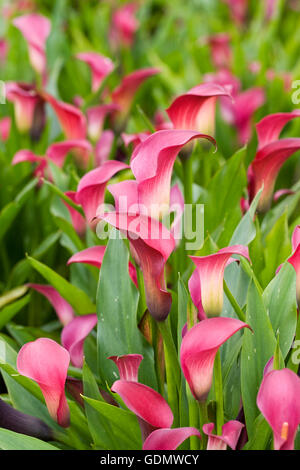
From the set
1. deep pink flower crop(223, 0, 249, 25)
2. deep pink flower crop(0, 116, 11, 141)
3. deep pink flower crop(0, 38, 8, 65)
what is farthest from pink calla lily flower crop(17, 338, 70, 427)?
deep pink flower crop(223, 0, 249, 25)

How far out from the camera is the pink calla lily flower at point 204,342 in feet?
1.51

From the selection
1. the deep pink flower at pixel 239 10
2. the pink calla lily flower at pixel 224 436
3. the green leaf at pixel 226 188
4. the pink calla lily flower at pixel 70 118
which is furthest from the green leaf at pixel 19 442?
the deep pink flower at pixel 239 10

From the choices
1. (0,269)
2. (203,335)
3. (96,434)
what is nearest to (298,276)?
(203,335)

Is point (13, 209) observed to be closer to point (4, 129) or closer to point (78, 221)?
point (78, 221)

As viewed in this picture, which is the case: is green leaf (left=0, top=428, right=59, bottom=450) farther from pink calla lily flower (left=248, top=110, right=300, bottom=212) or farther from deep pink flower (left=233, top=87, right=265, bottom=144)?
deep pink flower (left=233, top=87, right=265, bottom=144)

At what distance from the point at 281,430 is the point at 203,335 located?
0.28ft

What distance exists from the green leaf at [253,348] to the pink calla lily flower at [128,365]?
9 centimetres

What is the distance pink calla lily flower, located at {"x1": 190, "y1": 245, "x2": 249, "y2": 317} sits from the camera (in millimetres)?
490

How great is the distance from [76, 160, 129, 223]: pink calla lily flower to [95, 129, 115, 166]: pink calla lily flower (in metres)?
0.36

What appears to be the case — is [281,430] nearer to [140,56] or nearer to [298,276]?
[298,276]

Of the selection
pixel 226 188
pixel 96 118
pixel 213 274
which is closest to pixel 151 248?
pixel 213 274

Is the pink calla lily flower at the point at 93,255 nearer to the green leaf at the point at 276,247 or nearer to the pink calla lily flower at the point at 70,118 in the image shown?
the green leaf at the point at 276,247

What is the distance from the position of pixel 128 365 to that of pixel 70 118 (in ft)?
1.52

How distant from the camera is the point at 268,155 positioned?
0.68 m
